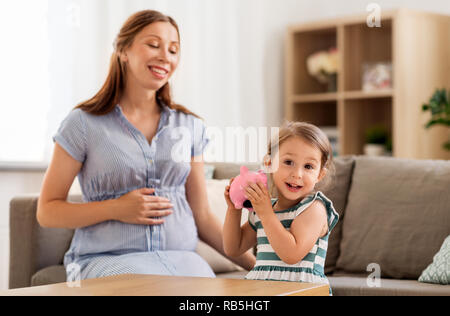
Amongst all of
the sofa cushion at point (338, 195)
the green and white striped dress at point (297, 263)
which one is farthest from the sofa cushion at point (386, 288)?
the green and white striped dress at point (297, 263)

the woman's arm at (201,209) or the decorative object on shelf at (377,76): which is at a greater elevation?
the decorative object on shelf at (377,76)

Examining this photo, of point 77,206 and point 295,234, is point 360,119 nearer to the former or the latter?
point 77,206

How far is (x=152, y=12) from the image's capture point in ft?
5.80

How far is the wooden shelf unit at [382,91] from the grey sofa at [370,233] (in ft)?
4.44

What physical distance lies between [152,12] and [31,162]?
1256 mm

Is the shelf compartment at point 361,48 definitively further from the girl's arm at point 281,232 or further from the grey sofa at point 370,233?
the girl's arm at point 281,232

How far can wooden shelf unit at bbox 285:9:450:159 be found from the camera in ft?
A: 11.8

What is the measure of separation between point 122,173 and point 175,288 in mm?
684

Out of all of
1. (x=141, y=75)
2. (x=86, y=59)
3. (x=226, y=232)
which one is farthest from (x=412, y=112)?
(x=226, y=232)

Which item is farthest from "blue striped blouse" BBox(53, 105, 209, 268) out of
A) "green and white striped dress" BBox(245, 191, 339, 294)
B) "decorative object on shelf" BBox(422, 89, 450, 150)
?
"decorative object on shelf" BBox(422, 89, 450, 150)

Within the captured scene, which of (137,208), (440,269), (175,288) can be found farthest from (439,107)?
(175,288)

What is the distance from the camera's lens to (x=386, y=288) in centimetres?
194

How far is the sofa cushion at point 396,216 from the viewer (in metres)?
2.12
